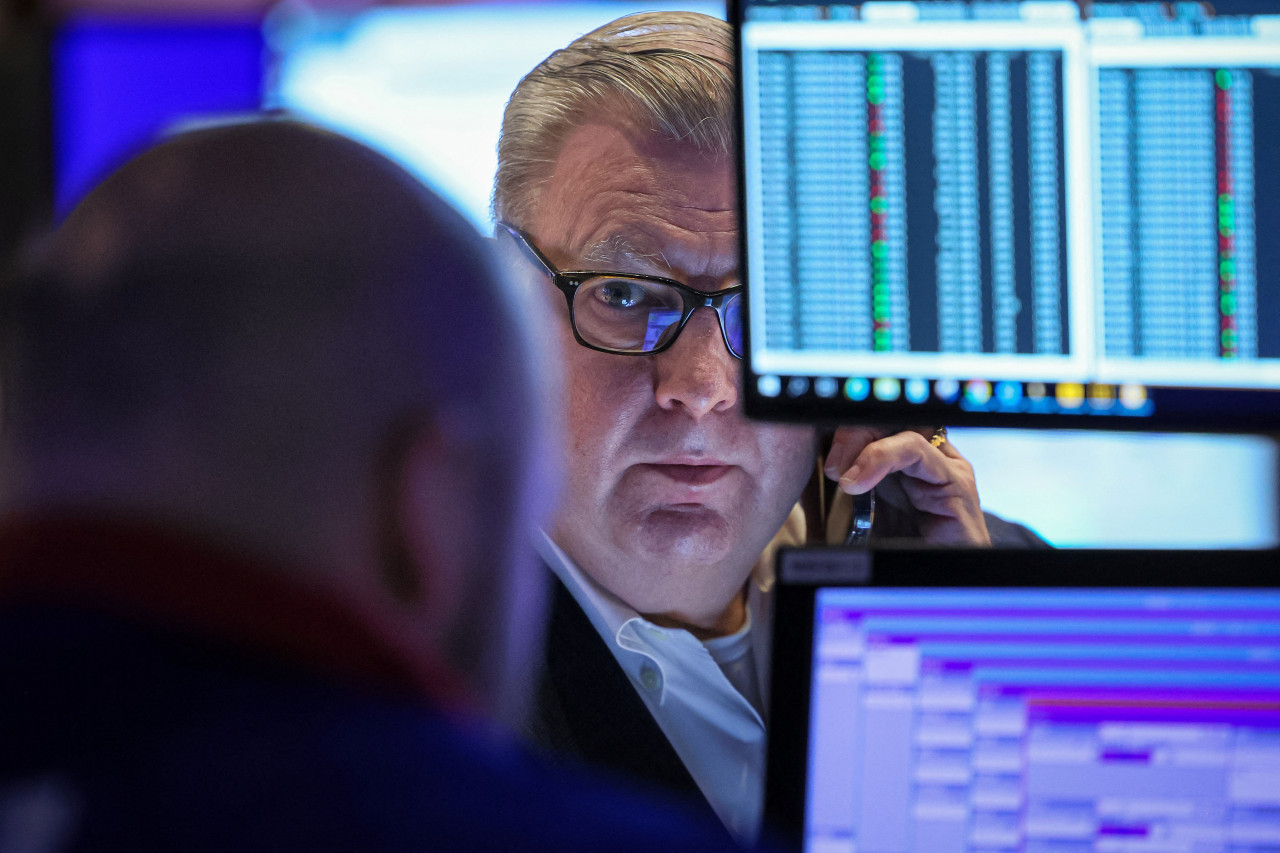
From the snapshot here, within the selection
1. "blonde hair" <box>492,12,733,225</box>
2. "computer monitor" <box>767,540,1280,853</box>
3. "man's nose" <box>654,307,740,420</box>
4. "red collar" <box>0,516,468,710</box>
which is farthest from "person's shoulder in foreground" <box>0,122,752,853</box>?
"blonde hair" <box>492,12,733,225</box>

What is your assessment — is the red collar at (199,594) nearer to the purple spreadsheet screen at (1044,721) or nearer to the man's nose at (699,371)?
the purple spreadsheet screen at (1044,721)

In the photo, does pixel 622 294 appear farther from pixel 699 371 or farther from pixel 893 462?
pixel 893 462

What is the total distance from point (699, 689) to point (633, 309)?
431 millimetres

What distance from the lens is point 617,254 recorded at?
113cm

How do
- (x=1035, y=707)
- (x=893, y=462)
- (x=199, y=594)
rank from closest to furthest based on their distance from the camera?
(x=199, y=594) → (x=1035, y=707) → (x=893, y=462)

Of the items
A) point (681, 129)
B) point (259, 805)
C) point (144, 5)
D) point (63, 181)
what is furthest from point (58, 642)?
point (144, 5)

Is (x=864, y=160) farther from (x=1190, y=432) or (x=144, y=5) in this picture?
(x=144, y=5)

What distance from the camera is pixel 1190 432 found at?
75 centimetres

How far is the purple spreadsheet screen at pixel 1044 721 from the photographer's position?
29.2 inches

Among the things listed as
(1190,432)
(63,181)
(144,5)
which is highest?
(144,5)

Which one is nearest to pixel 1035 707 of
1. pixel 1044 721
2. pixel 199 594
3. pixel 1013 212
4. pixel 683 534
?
pixel 1044 721

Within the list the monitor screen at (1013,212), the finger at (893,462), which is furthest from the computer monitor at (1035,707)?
the finger at (893,462)

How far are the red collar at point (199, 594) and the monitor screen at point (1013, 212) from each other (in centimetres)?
38

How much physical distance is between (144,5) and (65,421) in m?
3.20
